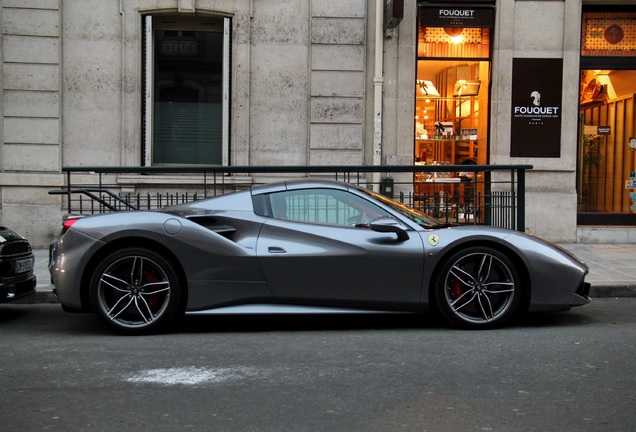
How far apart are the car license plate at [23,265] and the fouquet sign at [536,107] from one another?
872 cm

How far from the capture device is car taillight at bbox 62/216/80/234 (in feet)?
21.4

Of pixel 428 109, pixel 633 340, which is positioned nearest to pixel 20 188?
pixel 428 109

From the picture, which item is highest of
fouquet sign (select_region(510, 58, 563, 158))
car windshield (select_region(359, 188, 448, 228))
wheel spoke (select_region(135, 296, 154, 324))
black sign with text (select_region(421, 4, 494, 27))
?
black sign with text (select_region(421, 4, 494, 27))

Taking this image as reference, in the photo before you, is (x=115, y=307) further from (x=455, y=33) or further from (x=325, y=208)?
(x=455, y=33)

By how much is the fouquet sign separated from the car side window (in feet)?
24.6

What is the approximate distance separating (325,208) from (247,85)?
6988mm

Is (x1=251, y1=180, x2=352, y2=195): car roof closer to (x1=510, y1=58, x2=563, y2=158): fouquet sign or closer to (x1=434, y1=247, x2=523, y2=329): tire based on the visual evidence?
(x1=434, y1=247, x2=523, y2=329): tire

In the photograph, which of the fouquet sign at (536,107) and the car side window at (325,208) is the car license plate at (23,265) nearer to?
the car side window at (325,208)

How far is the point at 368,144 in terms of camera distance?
1330 cm

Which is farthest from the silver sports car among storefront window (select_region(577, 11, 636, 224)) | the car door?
storefront window (select_region(577, 11, 636, 224))

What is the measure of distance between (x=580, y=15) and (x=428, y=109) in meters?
3.08

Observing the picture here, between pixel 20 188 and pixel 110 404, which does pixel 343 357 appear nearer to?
pixel 110 404

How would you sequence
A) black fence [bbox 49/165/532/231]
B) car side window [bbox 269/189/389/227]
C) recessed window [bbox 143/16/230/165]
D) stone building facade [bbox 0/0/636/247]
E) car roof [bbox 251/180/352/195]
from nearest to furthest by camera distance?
car side window [bbox 269/189/389/227]
car roof [bbox 251/180/352/195]
black fence [bbox 49/165/532/231]
stone building facade [bbox 0/0/636/247]
recessed window [bbox 143/16/230/165]

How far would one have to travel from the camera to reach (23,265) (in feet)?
23.7
